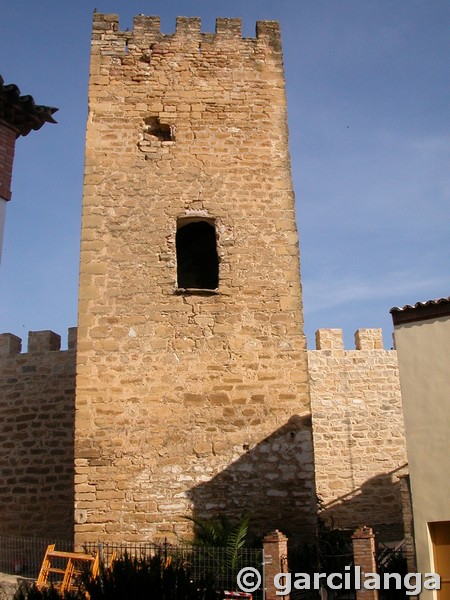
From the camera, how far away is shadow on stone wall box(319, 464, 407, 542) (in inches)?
578

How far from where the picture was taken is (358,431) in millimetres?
15500

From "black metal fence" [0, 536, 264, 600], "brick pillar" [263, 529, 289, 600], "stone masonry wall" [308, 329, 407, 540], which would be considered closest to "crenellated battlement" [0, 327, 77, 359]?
"stone masonry wall" [308, 329, 407, 540]

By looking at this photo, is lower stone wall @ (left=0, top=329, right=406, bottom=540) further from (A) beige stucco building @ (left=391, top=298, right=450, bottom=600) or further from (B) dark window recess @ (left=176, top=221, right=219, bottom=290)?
(A) beige stucco building @ (left=391, top=298, right=450, bottom=600)

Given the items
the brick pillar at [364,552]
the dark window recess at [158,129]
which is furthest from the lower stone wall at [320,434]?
the brick pillar at [364,552]

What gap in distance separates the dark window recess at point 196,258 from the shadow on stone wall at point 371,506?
5.65 metres

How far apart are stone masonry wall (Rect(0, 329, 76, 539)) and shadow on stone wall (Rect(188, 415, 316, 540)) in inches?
165

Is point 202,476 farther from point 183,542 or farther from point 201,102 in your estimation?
point 201,102

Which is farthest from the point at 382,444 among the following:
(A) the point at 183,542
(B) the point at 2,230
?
(B) the point at 2,230

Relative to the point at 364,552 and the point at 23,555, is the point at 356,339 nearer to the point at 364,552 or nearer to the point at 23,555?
the point at 364,552

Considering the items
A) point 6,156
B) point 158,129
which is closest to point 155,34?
point 158,129

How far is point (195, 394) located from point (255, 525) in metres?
1.95

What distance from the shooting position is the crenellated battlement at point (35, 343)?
14.1m

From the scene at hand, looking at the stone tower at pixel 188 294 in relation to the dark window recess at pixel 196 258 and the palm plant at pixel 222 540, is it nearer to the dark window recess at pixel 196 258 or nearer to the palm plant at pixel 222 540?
the dark window recess at pixel 196 258

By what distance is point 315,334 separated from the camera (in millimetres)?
16250
